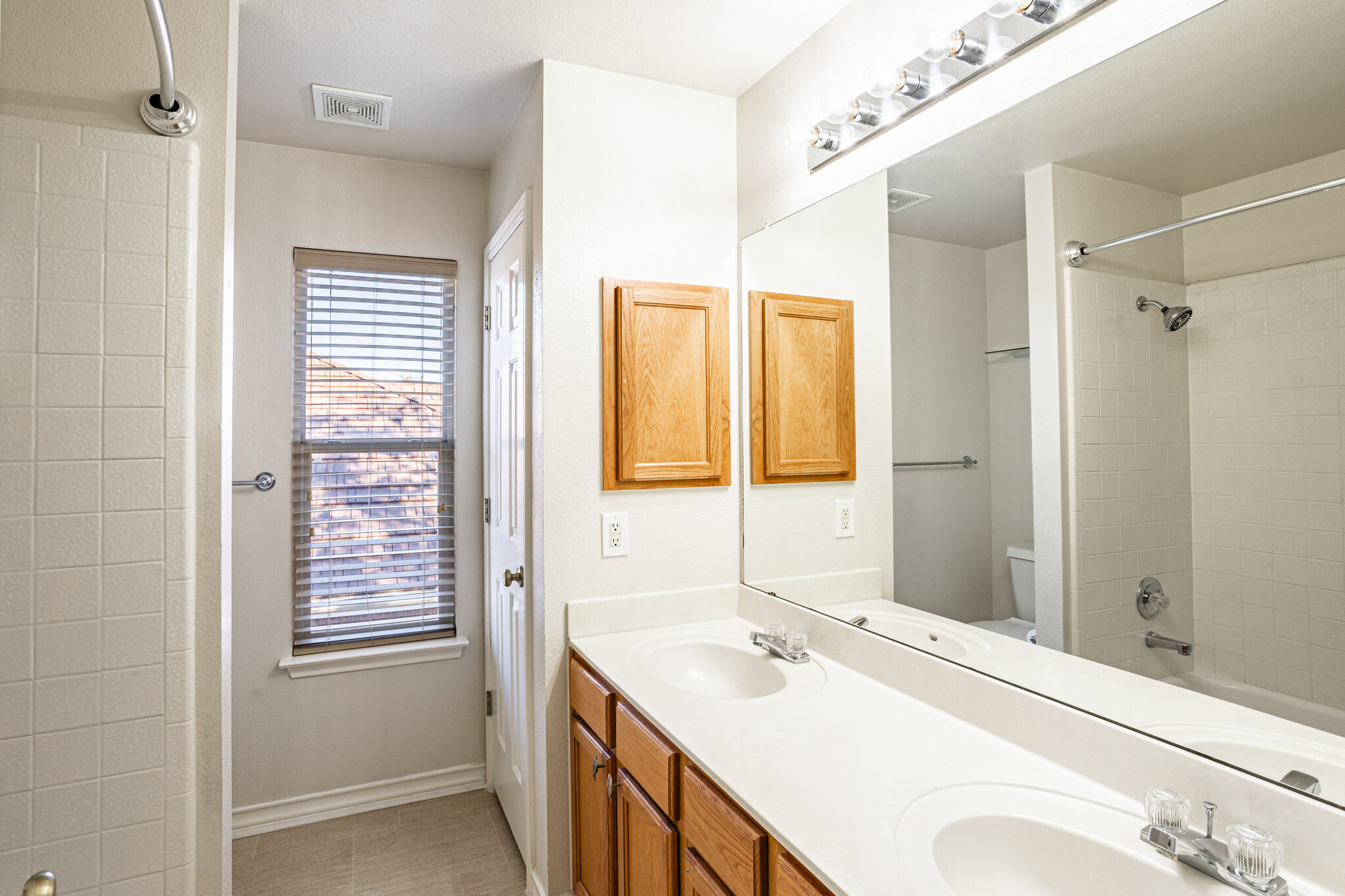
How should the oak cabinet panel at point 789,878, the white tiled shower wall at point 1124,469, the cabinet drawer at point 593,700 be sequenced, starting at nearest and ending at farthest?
the oak cabinet panel at point 789,878
the white tiled shower wall at point 1124,469
the cabinet drawer at point 593,700

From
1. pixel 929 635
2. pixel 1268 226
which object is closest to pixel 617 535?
pixel 929 635

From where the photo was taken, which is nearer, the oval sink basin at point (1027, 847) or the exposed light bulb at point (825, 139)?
the oval sink basin at point (1027, 847)

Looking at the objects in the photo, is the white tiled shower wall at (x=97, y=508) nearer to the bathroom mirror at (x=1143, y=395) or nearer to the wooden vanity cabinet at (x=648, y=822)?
the wooden vanity cabinet at (x=648, y=822)

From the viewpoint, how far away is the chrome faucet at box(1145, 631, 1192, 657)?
3.34ft

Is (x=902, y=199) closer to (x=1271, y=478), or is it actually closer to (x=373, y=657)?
(x=1271, y=478)

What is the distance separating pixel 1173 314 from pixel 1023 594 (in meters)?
0.53

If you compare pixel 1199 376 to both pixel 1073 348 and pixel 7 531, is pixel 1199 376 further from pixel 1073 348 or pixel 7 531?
pixel 7 531

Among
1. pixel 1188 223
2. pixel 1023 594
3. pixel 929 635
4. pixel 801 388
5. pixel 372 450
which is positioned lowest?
pixel 929 635

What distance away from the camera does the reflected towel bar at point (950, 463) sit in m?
1.39

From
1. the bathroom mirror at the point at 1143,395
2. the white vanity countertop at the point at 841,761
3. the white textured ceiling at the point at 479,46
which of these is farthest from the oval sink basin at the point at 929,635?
the white textured ceiling at the point at 479,46

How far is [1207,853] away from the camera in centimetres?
84

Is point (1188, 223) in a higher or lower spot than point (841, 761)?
higher

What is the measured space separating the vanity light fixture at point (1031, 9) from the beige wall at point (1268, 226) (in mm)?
444

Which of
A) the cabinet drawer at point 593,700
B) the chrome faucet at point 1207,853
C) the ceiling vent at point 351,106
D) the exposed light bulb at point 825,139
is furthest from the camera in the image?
the ceiling vent at point 351,106
